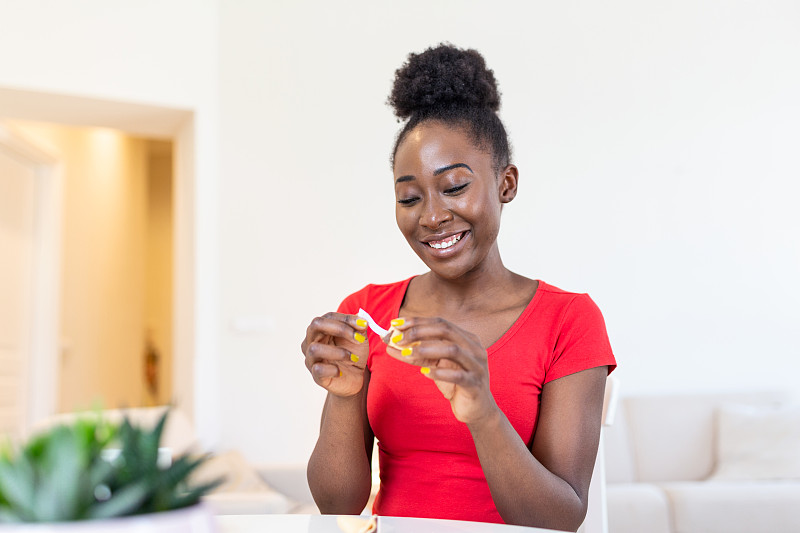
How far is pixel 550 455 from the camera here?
1222mm

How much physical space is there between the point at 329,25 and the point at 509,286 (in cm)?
293

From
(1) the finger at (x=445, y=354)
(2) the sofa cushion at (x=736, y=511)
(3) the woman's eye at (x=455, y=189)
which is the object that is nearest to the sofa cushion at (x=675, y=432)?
(2) the sofa cushion at (x=736, y=511)

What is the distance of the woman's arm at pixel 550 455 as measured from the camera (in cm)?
107

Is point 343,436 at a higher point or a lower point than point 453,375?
lower

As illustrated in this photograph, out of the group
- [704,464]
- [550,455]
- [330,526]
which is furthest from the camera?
[704,464]

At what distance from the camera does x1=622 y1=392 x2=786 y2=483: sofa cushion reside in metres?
3.60

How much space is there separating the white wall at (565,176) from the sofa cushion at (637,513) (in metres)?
1.04

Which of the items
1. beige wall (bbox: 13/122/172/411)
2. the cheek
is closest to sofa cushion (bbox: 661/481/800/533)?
the cheek

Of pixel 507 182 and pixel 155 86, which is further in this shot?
pixel 155 86

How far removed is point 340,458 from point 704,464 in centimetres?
285

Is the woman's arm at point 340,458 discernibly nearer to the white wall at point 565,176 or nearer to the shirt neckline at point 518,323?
the shirt neckline at point 518,323

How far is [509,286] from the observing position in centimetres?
145

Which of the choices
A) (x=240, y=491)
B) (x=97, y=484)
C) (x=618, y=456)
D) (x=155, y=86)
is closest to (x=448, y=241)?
(x=97, y=484)

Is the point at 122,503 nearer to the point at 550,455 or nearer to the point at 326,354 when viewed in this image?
the point at 326,354
